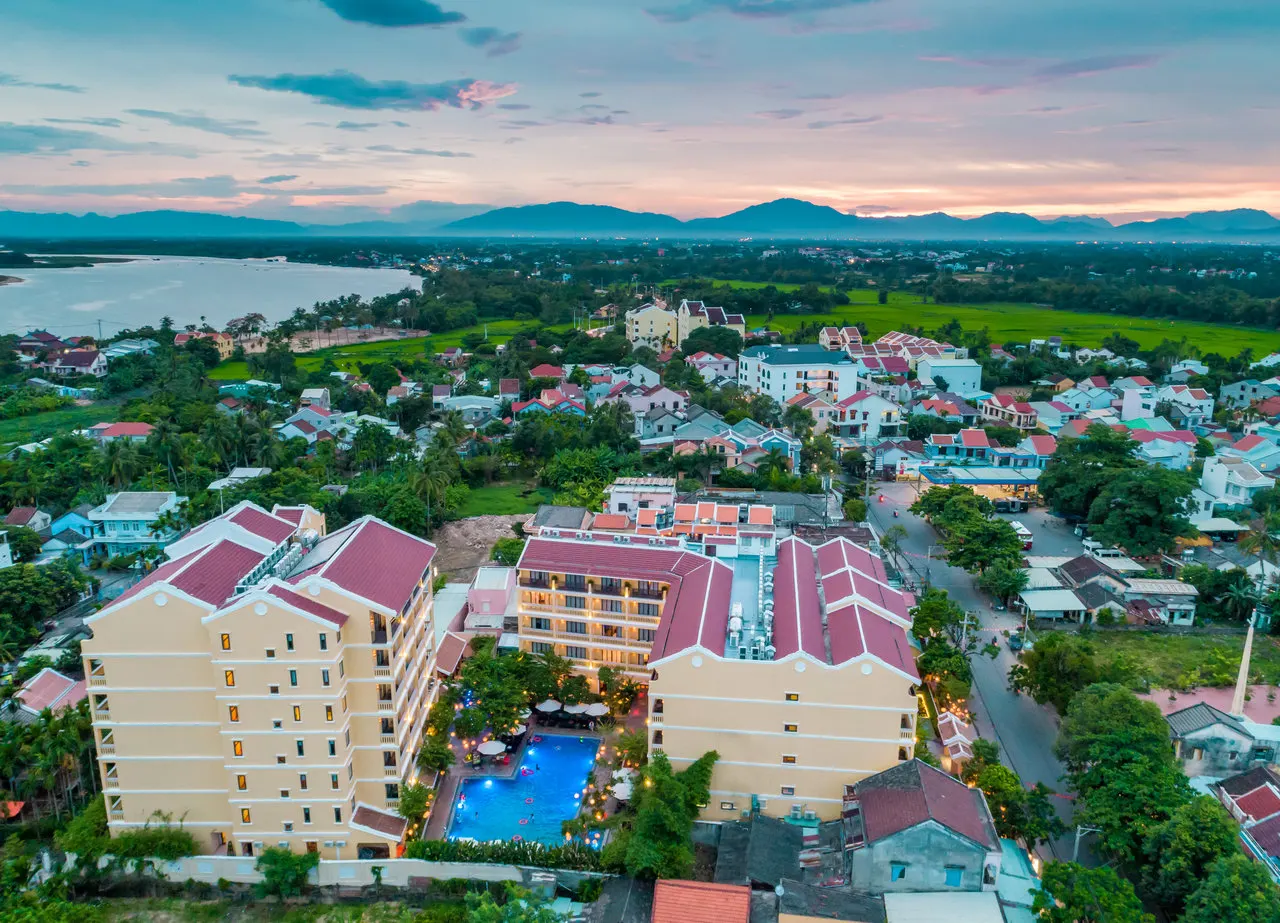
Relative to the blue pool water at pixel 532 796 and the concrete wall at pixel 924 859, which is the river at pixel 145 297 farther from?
the concrete wall at pixel 924 859

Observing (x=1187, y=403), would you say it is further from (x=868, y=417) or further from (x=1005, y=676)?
(x=1005, y=676)

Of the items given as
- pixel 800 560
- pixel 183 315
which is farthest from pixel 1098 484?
pixel 183 315

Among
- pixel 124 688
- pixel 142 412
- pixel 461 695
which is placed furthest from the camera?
pixel 142 412

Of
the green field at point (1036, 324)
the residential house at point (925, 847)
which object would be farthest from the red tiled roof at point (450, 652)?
the green field at point (1036, 324)

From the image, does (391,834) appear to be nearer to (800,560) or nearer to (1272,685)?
(800,560)

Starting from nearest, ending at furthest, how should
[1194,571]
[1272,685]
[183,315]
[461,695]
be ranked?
[461,695] < [1272,685] < [1194,571] < [183,315]

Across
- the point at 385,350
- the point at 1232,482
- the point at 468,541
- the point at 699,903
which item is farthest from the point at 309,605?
the point at 385,350
